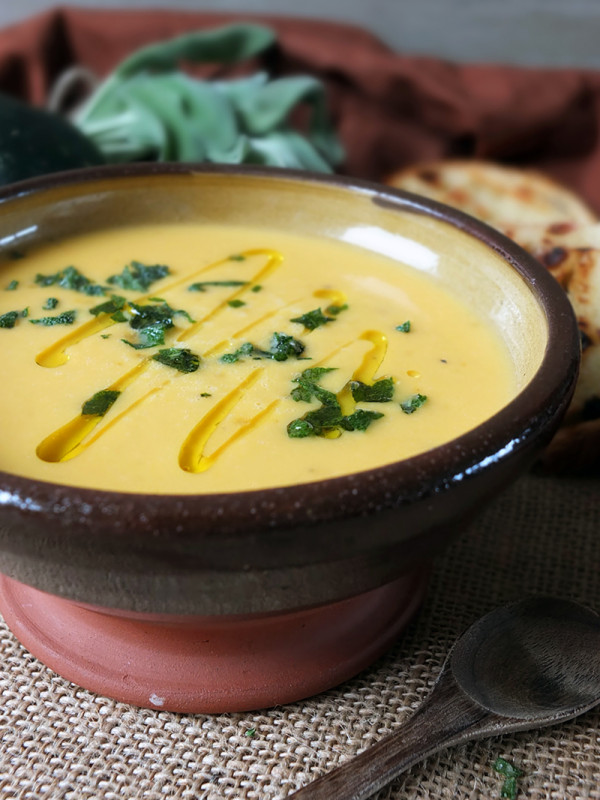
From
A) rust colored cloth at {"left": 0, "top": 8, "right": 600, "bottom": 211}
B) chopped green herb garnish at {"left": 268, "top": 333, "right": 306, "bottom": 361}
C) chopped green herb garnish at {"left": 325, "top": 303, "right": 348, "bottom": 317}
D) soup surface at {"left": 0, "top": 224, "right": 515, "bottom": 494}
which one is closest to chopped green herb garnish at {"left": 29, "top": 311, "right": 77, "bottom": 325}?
soup surface at {"left": 0, "top": 224, "right": 515, "bottom": 494}

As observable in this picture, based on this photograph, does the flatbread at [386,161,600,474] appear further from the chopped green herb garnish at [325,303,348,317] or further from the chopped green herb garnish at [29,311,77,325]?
the chopped green herb garnish at [29,311,77,325]

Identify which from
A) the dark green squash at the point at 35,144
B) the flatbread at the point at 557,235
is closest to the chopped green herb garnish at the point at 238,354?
the flatbread at the point at 557,235

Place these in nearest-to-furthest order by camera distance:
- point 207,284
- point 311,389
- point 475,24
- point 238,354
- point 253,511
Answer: point 253,511 < point 311,389 < point 238,354 < point 207,284 < point 475,24

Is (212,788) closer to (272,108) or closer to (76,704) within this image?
(76,704)

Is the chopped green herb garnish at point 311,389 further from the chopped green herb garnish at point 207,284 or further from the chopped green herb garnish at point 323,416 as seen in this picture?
the chopped green herb garnish at point 207,284

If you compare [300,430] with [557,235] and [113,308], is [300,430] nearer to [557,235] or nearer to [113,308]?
[113,308]

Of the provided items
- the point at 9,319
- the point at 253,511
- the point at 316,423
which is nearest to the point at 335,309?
the point at 316,423
